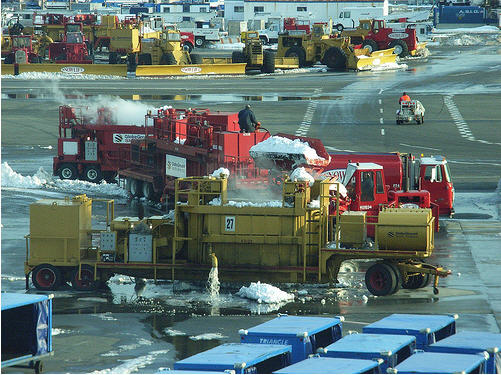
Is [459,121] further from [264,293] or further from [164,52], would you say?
[264,293]

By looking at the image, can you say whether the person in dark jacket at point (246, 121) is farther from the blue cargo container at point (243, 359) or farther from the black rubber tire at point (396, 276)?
the blue cargo container at point (243, 359)

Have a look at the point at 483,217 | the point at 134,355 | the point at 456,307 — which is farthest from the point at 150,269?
the point at 483,217

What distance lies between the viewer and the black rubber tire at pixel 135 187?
3497cm

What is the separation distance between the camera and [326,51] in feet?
242

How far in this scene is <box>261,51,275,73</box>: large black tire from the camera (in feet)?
238

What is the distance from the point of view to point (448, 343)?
14.7 metres

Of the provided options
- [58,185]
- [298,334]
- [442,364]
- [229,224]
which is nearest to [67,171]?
[58,185]

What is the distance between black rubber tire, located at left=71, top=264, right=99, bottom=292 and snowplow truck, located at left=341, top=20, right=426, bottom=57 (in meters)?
56.6

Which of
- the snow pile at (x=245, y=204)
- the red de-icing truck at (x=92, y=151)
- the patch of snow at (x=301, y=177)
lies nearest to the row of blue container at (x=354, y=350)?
the snow pile at (x=245, y=204)

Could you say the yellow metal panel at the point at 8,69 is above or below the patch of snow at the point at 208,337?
above

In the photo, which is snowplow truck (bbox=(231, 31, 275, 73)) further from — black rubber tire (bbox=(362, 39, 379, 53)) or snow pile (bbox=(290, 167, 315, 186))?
snow pile (bbox=(290, 167, 315, 186))

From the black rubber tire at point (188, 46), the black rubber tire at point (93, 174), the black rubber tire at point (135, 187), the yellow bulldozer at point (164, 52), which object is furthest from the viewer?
the black rubber tire at point (188, 46)

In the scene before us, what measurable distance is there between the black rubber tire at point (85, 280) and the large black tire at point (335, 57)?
52.3m

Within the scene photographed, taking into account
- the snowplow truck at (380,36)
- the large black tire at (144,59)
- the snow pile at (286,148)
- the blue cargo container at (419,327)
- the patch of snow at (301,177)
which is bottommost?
the blue cargo container at (419,327)
